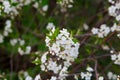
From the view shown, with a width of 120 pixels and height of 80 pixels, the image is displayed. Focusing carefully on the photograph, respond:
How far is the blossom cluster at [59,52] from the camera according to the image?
1.59 meters

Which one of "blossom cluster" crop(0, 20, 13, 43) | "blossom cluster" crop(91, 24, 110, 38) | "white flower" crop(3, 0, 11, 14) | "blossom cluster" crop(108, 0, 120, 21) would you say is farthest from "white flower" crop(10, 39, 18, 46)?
"blossom cluster" crop(108, 0, 120, 21)

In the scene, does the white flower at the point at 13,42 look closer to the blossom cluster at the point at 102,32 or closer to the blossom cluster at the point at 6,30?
the blossom cluster at the point at 6,30

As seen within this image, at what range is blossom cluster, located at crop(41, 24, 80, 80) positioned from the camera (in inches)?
62.8

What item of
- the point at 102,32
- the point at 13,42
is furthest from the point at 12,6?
the point at 102,32

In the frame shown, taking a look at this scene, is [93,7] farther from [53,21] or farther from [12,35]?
[12,35]

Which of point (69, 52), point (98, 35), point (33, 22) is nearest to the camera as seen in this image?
point (69, 52)

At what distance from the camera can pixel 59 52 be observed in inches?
64.1

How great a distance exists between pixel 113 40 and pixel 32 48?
25.0 inches

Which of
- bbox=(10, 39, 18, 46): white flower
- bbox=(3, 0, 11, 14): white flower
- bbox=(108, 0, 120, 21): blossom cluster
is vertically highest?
bbox=(10, 39, 18, 46): white flower

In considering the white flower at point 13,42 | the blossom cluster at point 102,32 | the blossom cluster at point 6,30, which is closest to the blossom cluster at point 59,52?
the blossom cluster at point 102,32

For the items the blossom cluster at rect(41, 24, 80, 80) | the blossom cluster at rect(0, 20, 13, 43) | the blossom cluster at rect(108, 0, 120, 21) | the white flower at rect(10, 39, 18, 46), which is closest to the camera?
the blossom cluster at rect(41, 24, 80, 80)

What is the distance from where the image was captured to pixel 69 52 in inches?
64.2

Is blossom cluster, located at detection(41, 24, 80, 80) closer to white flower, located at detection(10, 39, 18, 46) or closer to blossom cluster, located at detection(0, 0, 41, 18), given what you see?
blossom cluster, located at detection(0, 0, 41, 18)

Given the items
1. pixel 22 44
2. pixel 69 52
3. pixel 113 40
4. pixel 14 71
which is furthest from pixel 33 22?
pixel 69 52
